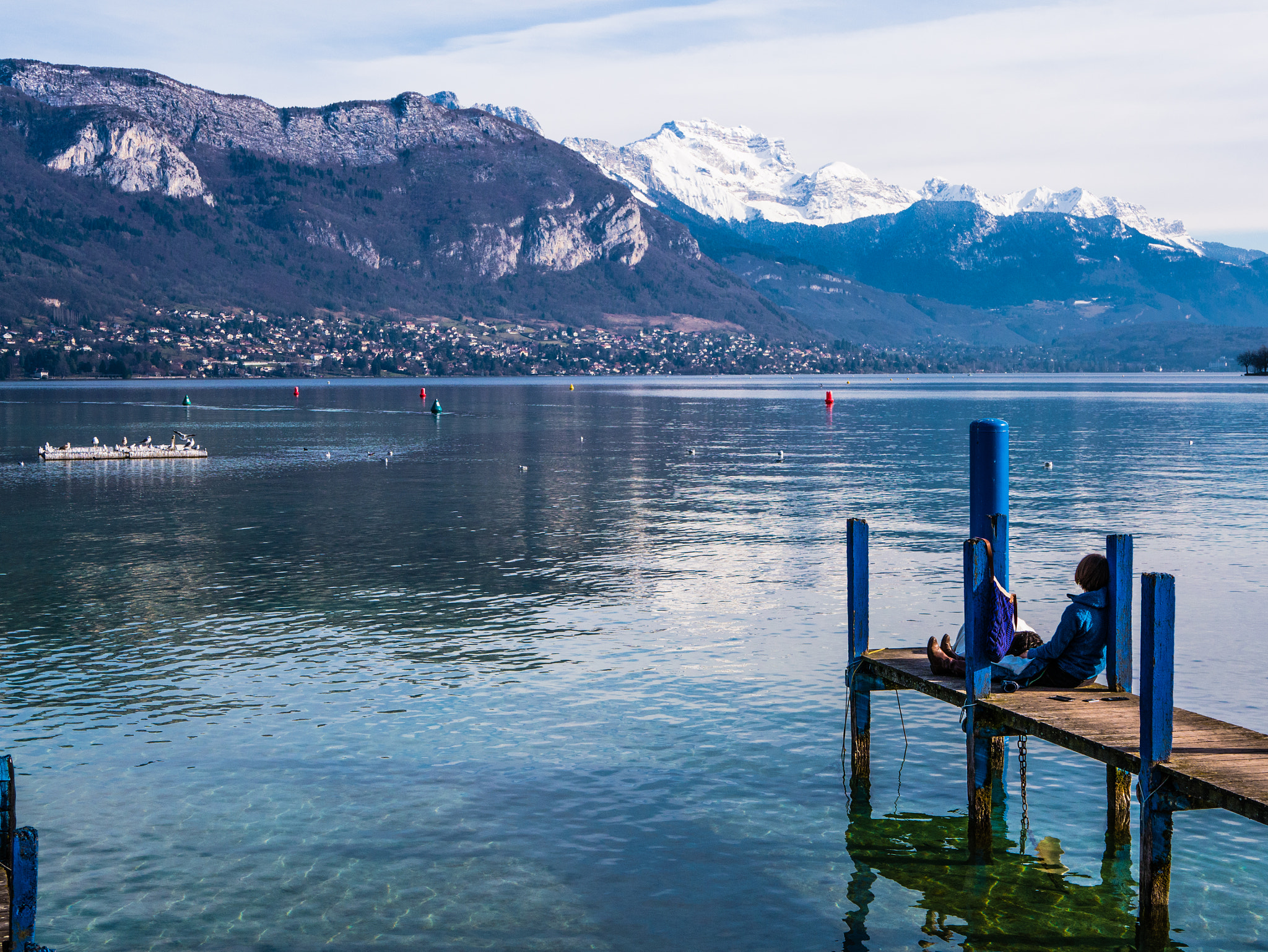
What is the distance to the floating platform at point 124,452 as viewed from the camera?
97500mm

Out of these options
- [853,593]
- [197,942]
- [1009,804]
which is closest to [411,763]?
[197,942]

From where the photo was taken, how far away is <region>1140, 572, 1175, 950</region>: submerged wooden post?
49.8ft

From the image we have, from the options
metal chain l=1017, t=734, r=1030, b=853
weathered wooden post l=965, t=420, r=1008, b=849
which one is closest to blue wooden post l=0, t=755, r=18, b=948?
weathered wooden post l=965, t=420, r=1008, b=849

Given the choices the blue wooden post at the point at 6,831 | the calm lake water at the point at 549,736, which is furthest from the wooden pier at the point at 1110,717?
the blue wooden post at the point at 6,831

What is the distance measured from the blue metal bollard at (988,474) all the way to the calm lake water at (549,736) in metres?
4.88

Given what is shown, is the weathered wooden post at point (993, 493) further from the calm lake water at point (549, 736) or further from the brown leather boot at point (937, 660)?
the calm lake water at point (549, 736)

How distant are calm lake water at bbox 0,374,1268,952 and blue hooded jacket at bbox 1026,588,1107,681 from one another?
129 inches

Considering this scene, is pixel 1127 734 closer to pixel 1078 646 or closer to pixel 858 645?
pixel 1078 646

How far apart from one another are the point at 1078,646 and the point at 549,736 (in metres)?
11.1

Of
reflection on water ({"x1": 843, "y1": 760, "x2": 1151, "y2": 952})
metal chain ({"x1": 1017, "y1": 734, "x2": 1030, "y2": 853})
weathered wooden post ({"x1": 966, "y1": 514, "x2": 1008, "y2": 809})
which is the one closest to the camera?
reflection on water ({"x1": 843, "y1": 760, "x2": 1151, "y2": 952})

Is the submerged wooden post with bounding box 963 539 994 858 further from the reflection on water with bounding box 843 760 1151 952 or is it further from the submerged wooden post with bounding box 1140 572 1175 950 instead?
the submerged wooden post with bounding box 1140 572 1175 950

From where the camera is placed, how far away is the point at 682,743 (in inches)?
988

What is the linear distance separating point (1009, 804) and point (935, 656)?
13.3 feet

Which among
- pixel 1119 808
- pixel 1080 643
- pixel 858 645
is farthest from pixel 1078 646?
pixel 858 645
